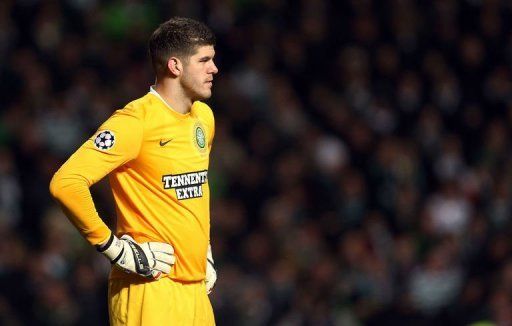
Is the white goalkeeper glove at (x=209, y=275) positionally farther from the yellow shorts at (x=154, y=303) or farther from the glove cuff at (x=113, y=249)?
the glove cuff at (x=113, y=249)

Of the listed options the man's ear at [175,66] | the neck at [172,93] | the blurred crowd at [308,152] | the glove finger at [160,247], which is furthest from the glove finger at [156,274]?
the blurred crowd at [308,152]

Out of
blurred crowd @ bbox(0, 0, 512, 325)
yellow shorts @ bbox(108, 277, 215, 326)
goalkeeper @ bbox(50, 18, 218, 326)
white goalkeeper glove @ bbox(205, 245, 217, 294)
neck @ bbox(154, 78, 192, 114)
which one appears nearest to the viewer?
goalkeeper @ bbox(50, 18, 218, 326)

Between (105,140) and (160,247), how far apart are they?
1.91 ft

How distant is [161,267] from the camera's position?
5469 mm

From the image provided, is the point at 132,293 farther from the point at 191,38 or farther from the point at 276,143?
the point at 276,143

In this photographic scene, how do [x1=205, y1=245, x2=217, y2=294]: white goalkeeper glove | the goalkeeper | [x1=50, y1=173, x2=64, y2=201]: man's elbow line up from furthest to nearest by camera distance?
[x1=205, y1=245, x2=217, y2=294]: white goalkeeper glove < the goalkeeper < [x1=50, y1=173, x2=64, y2=201]: man's elbow

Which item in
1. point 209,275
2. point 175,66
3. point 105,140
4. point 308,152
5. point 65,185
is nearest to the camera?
point 65,185

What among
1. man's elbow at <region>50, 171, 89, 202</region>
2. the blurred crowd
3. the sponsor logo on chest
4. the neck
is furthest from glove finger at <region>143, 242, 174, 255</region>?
the blurred crowd

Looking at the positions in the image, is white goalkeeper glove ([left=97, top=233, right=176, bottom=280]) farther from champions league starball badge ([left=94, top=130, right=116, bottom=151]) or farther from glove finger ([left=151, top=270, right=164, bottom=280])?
champions league starball badge ([left=94, top=130, right=116, bottom=151])

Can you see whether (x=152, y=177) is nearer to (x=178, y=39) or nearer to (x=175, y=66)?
(x=175, y=66)

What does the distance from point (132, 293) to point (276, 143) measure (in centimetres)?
727

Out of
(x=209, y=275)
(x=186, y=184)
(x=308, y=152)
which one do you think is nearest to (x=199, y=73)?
(x=186, y=184)

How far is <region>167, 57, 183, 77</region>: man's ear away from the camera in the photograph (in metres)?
5.57

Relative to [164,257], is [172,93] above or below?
above
